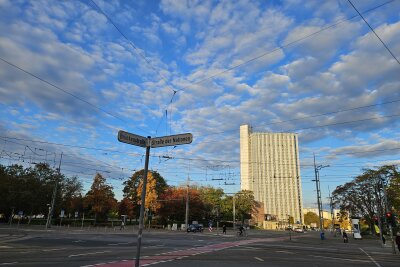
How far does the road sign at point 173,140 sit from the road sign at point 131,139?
0.24 m

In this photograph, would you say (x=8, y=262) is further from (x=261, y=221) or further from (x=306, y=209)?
(x=306, y=209)

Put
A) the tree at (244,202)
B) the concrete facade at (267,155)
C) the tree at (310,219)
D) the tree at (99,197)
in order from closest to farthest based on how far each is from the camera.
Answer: the concrete facade at (267,155) → the tree at (99,197) → the tree at (244,202) → the tree at (310,219)

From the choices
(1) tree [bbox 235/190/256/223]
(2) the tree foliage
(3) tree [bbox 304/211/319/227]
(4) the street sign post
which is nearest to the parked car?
(2) the tree foliage

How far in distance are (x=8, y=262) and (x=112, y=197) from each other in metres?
51.4

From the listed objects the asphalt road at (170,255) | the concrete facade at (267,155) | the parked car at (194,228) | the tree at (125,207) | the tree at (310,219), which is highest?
the concrete facade at (267,155)

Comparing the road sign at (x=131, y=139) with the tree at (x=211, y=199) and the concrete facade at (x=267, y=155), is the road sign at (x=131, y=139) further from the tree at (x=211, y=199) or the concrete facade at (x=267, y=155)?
the tree at (x=211, y=199)

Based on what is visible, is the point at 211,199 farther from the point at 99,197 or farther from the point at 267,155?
the point at 267,155

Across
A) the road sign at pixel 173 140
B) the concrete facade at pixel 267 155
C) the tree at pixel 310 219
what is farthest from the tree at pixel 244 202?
the tree at pixel 310 219

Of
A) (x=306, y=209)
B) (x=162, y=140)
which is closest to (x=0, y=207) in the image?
(x=162, y=140)

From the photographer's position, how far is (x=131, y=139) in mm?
7941

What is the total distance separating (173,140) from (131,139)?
1.01 m

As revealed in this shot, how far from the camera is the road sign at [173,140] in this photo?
797cm

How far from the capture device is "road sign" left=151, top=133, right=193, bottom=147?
797cm

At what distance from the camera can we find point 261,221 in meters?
125
